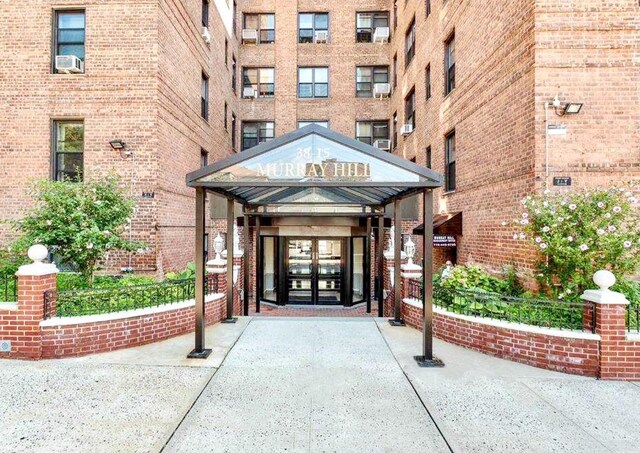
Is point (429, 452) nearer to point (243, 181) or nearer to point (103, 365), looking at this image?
point (243, 181)

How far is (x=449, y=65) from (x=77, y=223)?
10789mm

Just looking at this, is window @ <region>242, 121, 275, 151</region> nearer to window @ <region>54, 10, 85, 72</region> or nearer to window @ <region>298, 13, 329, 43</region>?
window @ <region>298, 13, 329, 43</region>

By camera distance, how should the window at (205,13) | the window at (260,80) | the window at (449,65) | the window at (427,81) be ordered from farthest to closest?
the window at (260,80), the window at (205,13), the window at (427,81), the window at (449,65)

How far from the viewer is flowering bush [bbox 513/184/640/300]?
5.39 metres

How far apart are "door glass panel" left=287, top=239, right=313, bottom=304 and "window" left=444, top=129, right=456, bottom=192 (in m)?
5.27

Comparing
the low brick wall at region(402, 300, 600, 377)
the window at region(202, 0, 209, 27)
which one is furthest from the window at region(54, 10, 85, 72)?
the low brick wall at region(402, 300, 600, 377)

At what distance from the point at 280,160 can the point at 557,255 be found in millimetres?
4638

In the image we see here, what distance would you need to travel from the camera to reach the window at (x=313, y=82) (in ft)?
62.7

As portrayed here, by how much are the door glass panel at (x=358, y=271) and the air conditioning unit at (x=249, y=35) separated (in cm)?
1292

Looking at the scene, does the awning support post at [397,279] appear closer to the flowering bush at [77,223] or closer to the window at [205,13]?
the flowering bush at [77,223]

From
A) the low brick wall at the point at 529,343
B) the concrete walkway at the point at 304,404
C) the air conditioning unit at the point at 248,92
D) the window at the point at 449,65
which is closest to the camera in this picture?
the concrete walkway at the point at 304,404

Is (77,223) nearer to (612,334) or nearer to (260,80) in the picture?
(612,334)

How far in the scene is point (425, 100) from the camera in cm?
1261

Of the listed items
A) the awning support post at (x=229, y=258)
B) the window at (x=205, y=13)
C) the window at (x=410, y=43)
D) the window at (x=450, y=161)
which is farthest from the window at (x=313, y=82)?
the awning support post at (x=229, y=258)
